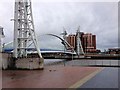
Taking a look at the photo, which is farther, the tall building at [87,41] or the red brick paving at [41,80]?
the tall building at [87,41]

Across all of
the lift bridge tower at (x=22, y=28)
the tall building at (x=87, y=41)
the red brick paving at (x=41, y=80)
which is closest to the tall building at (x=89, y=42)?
the tall building at (x=87, y=41)

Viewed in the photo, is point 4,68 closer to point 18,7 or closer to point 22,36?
point 22,36

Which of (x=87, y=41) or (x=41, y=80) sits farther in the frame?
(x=87, y=41)


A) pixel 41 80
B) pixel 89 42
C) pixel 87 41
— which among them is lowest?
pixel 41 80

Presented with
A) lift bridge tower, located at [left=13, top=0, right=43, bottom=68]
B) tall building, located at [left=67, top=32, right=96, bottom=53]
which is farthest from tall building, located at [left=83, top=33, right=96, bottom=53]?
lift bridge tower, located at [left=13, top=0, right=43, bottom=68]

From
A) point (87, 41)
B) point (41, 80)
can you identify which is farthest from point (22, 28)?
point (87, 41)

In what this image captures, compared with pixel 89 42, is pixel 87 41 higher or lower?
higher

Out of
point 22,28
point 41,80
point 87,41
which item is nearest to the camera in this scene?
point 41,80

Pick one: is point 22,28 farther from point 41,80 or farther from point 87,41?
point 87,41

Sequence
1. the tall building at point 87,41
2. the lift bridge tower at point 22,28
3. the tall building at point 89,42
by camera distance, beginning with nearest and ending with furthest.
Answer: the lift bridge tower at point 22,28
the tall building at point 89,42
the tall building at point 87,41

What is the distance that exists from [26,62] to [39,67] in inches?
98.4

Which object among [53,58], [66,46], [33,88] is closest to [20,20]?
[33,88]

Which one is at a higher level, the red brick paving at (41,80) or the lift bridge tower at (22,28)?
the lift bridge tower at (22,28)

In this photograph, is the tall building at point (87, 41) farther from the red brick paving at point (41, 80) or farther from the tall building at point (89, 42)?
the red brick paving at point (41, 80)
